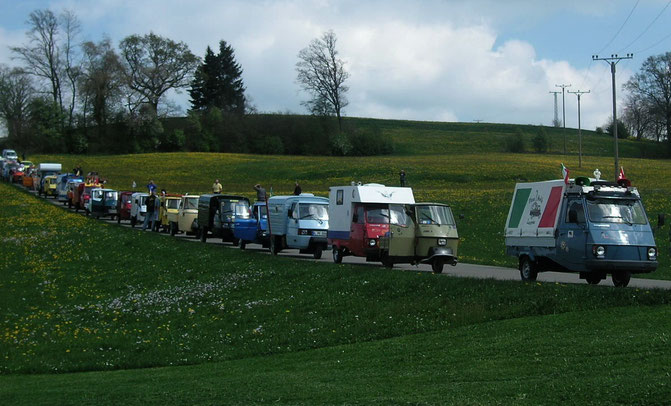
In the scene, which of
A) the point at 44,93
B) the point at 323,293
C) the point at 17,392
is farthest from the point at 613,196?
the point at 44,93

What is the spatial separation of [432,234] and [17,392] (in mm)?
13964

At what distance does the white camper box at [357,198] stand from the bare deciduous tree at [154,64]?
77994mm

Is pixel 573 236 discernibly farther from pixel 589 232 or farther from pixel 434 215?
pixel 434 215

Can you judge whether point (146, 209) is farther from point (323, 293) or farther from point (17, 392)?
point (17, 392)

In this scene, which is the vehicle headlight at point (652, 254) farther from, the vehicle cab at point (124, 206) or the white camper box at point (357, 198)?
the vehicle cab at point (124, 206)

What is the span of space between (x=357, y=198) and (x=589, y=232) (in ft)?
31.7

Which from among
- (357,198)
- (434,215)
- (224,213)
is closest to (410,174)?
(224,213)

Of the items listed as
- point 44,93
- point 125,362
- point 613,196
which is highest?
point 44,93

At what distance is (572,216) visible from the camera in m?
20.7

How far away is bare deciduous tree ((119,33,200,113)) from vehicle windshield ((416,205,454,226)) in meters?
81.3

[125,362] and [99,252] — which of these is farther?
[99,252]

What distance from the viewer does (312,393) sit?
1236 cm

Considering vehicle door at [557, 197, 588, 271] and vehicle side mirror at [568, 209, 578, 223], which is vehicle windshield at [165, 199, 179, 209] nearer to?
vehicle door at [557, 197, 588, 271]

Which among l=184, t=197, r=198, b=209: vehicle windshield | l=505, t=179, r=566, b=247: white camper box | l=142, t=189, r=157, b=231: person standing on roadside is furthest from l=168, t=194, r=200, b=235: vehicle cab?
l=505, t=179, r=566, b=247: white camper box
